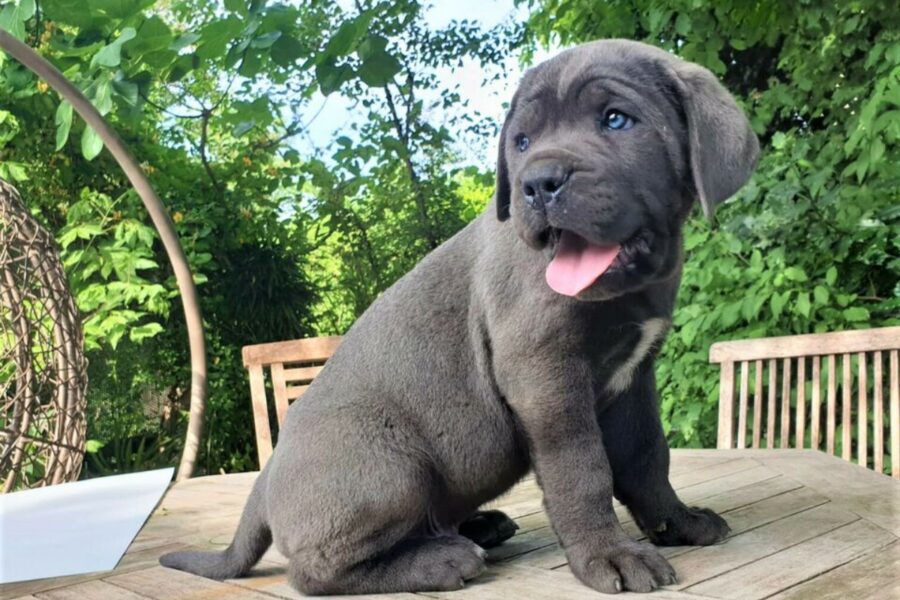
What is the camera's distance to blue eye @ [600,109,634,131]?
1.45 meters

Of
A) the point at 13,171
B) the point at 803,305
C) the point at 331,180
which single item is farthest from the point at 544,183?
the point at 331,180

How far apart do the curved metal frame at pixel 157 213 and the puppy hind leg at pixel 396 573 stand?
1896mm

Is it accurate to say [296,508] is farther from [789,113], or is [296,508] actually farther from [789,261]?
[789,113]

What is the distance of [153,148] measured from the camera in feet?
21.6

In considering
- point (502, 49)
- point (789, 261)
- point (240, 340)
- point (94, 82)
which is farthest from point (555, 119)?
point (502, 49)

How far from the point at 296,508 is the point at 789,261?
10.4 feet

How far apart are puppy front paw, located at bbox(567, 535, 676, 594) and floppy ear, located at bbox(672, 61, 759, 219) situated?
565 mm

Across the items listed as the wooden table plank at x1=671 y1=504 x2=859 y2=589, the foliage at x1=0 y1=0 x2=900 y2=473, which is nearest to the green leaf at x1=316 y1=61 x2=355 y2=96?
the foliage at x1=0 y1=0 x2=900 y2=473

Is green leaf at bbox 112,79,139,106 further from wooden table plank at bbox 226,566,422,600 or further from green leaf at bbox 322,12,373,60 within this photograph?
wooden table plank at bbox 226,566,422,600

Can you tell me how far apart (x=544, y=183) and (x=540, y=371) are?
0.33 meters

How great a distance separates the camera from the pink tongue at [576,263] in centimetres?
142

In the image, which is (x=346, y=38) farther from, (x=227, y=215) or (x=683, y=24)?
(x=227, y=215)

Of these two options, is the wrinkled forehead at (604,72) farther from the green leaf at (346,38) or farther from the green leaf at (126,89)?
the green leaf at (126,89)

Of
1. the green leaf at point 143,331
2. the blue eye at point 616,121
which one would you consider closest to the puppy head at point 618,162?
the blue eye at point 616,121
